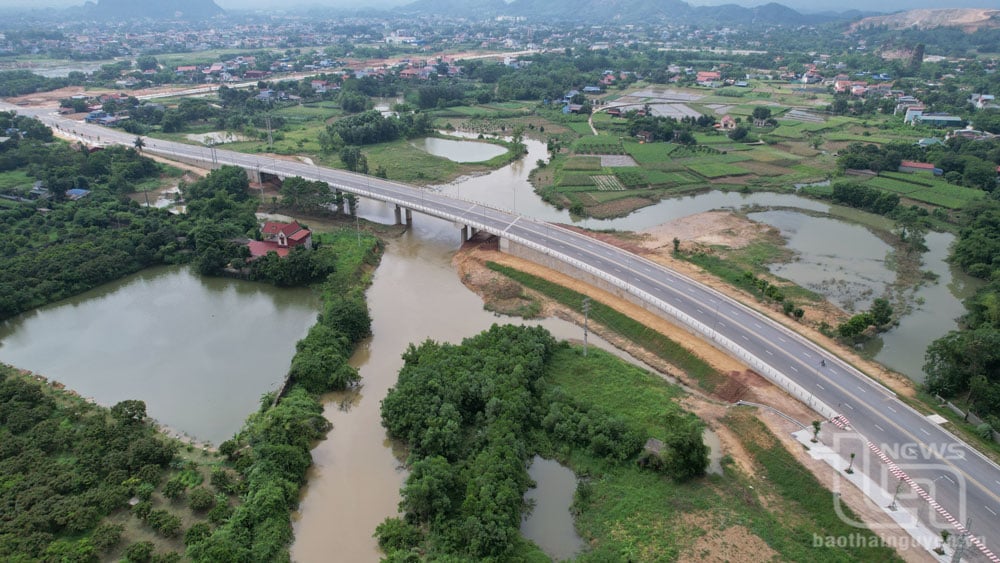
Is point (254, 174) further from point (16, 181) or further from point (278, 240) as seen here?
point (278, 240)

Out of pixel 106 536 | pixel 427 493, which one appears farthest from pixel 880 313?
pixel 106 536

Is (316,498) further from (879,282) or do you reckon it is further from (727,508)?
(879,282)

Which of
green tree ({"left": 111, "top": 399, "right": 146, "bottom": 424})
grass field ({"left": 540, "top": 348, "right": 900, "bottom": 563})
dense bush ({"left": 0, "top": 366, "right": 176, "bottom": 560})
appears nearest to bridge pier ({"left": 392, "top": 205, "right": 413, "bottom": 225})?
green tree ({"left": 111, "top": 399, "right": 146, "bottom": 424})

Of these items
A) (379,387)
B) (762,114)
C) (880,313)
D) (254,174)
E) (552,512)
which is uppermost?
(762,114)

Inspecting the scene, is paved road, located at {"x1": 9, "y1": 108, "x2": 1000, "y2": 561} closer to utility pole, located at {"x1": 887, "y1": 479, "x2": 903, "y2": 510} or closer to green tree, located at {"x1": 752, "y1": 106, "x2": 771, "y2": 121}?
utility pole, located at {"x1": 887, "y1": 479, "x2": 903, "y2": 510}

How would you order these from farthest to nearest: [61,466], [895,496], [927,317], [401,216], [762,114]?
1. [762,114]
2. [401,216]
3. [927,317]
4. [61,466]
5. [895,496]

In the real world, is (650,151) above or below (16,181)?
below

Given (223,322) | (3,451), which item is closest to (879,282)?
(223,322)
